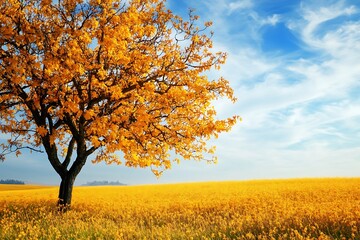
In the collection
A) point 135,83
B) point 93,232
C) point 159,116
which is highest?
point 135,83

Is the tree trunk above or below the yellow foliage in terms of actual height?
below

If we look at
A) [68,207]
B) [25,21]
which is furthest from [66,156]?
[25,21]

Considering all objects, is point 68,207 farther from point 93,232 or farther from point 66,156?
point 93,232

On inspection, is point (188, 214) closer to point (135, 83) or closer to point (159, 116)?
point (159, 116)

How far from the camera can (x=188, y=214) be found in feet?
51.3

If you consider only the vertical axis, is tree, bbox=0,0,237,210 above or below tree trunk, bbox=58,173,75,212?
above

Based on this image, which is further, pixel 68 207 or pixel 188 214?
pixel 68 207

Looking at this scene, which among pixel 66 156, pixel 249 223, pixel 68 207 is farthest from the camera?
pixel 66 156

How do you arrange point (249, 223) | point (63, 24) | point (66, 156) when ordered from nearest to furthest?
1. point (249, 223)
2. point (63, 24)
3. point (66, 156)

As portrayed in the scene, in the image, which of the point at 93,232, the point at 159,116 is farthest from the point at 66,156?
the point at 93,232

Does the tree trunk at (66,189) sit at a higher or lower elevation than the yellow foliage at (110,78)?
lower

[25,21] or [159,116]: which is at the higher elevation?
[25,21]

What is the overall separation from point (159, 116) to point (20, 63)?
638 centimetres

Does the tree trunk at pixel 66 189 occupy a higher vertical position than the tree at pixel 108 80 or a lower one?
lower
